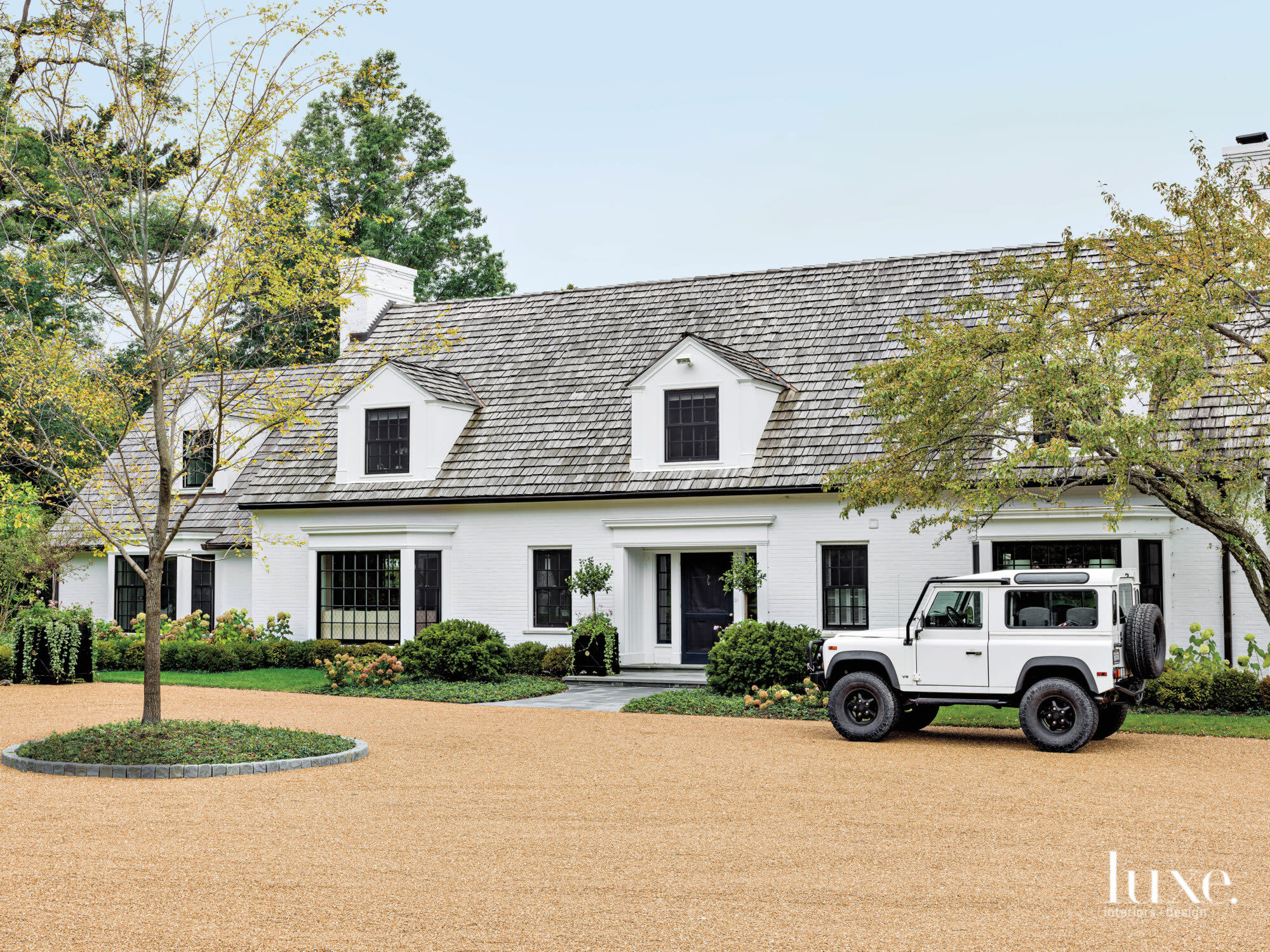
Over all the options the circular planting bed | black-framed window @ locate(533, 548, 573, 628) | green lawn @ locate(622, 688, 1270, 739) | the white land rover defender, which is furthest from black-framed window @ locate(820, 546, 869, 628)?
the circular planting bed

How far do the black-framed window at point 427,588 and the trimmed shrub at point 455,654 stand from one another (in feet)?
9.77

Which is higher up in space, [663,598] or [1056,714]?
[663,598]

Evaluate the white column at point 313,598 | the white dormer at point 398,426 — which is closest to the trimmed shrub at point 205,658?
the white column at point 313,598

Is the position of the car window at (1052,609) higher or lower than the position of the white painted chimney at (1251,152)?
lower

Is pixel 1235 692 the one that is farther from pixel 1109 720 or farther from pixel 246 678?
pixel 246 678

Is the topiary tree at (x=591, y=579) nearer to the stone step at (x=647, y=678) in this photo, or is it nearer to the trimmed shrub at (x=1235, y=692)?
the stone step at (x=647, y=678)

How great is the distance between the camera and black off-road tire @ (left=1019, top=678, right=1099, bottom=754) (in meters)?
13.2

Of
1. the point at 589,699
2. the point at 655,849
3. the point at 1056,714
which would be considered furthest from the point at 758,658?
the point at 655,849

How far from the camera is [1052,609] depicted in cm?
1361

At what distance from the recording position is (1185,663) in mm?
17891

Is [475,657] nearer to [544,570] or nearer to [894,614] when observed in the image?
[544,570]

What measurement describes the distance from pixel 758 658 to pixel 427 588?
852 cm

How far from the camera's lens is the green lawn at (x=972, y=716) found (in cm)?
1510

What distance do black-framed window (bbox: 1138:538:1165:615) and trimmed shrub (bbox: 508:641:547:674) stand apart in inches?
402
